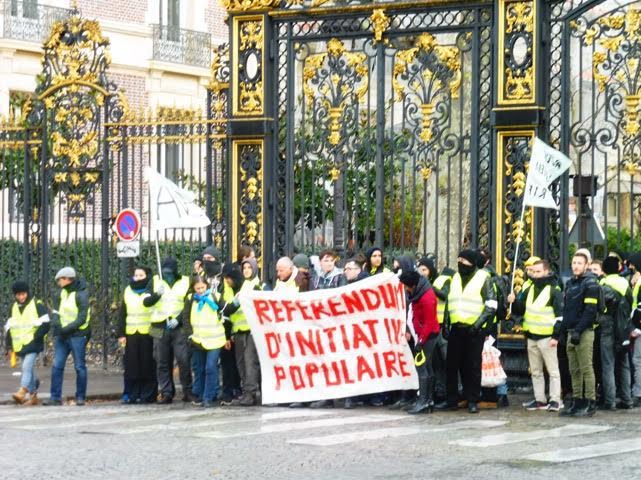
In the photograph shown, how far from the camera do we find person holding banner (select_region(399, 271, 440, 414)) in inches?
696

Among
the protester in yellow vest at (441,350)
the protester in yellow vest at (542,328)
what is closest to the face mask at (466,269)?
the protester in yellow vest at (441,350)

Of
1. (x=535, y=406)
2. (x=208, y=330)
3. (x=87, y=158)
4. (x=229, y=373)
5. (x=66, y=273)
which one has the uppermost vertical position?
(x=87, y=158)

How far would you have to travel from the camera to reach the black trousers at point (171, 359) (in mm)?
19153

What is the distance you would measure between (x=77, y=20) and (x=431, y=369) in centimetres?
822

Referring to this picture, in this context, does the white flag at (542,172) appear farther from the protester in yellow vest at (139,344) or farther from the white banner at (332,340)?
the protester in yellow vest at (139,344)

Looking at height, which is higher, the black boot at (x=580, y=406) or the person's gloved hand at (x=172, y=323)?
the person's gloved hand at (x=172, y=323)

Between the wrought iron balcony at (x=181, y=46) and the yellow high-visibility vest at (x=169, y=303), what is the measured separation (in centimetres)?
2088

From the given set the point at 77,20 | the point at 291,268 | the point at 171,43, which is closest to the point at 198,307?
the point at 291,268

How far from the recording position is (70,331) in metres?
19.1

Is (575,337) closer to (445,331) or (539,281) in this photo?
(539,281)

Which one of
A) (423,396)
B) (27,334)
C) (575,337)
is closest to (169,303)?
(27,334)

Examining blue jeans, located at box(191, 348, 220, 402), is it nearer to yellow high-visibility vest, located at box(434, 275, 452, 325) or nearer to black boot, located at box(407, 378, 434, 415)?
black boot, located at box(407, 378, 434, 415)

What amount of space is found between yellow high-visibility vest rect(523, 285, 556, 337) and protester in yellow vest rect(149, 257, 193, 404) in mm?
3815

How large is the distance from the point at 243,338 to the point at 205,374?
0.60 m
